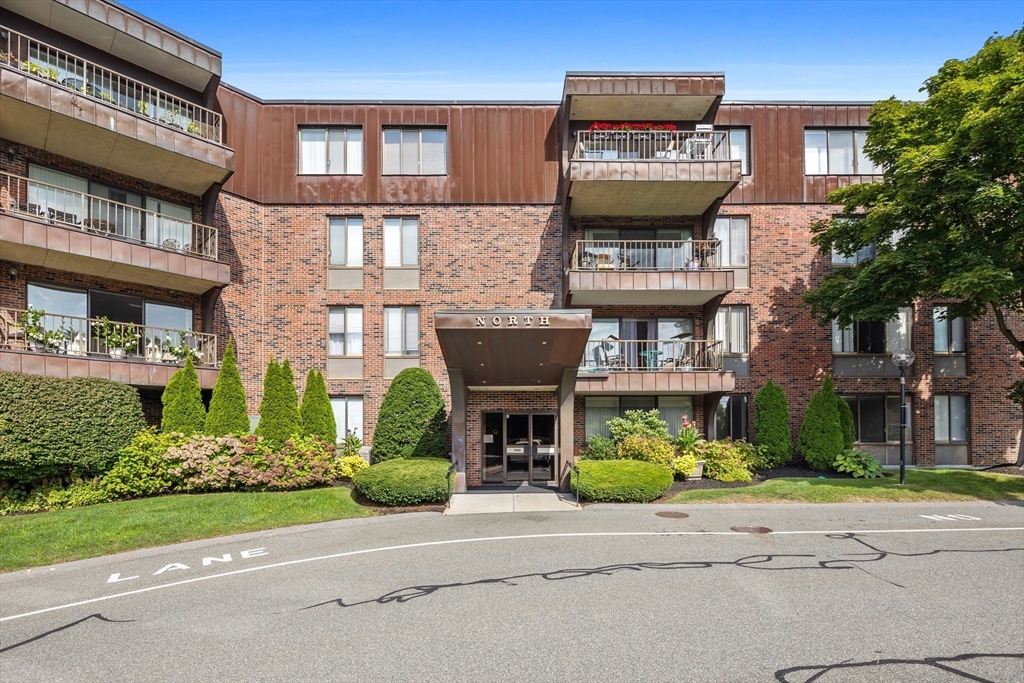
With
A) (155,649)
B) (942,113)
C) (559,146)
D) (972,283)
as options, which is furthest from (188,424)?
(942,113)

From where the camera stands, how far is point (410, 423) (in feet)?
67.2

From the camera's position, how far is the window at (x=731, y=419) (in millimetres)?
22594

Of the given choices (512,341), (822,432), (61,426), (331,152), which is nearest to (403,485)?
(512,341)

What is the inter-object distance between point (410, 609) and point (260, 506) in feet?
26.2

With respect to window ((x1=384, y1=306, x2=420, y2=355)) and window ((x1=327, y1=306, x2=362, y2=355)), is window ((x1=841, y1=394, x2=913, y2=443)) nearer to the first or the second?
window ((x1=384, y1=306, x2=420, y2=355))

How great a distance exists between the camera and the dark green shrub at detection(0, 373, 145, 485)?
14.4 meters

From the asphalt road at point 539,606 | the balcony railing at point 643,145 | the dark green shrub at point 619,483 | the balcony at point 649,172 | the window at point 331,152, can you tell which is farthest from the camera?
the window at point 331,152

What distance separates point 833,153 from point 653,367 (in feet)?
33.1

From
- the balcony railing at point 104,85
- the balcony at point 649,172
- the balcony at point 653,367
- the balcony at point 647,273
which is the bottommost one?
the balcony at point 653,367

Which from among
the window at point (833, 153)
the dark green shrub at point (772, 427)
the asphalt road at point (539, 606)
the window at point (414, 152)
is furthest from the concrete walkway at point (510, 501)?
the window at point (833, 153)

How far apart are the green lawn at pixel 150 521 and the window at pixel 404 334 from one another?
6.69 m

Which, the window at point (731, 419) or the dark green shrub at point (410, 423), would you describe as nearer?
the dark green shrub at point (410, 423)

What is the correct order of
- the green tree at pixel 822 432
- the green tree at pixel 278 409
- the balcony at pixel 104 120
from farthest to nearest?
the green tree at pixel 822 432, the green tree at pixel 278 409, the balcony at pixel 104 120

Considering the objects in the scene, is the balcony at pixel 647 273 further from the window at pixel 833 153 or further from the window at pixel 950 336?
the window at pixel 950 336
